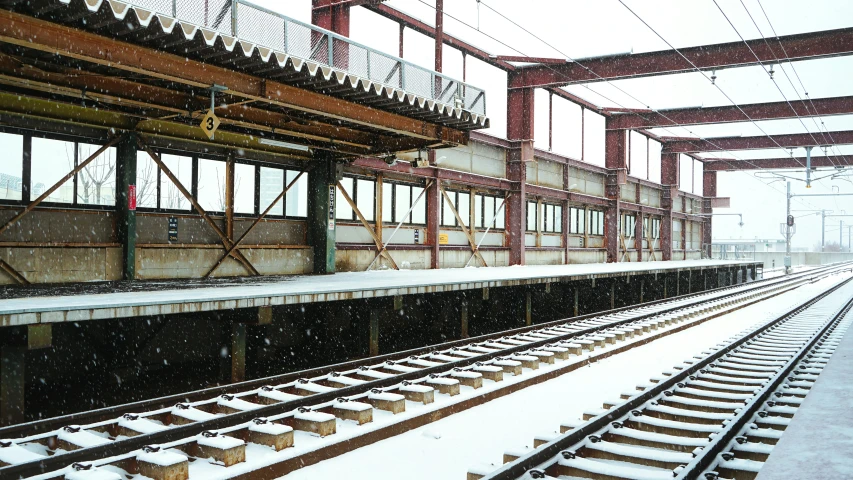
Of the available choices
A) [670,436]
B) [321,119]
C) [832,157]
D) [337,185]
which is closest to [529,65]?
[337,185]

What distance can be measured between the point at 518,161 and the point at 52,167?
16130mm

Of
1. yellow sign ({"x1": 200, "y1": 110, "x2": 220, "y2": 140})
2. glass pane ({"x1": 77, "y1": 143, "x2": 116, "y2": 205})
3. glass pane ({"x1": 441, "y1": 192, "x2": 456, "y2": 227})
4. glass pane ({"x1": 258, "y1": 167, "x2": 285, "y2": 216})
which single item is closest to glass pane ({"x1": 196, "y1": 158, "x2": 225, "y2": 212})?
glass pane ({"x1": 258, "y1": 167, "x2": 285, "y2": 216})

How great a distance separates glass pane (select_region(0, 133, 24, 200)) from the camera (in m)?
10.1

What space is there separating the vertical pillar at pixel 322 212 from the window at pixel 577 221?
16.5m

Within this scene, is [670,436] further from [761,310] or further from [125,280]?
[761,310]

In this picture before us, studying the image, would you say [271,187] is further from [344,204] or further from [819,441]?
[819,441]

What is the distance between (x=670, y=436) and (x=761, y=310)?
1606cm

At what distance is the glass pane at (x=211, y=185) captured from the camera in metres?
13.0

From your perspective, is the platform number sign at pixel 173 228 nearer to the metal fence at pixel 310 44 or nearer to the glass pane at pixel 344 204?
the metal fence at pixel 310 44

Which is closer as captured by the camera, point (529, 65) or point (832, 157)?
point (529, 65)

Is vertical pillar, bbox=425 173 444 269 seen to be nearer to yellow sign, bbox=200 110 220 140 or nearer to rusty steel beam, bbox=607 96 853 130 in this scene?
yellow sign, bbox=200 110 220 140

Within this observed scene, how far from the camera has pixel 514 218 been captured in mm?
23953

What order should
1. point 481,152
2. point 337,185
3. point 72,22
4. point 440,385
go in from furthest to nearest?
point 481,152 → point 337,185 → point 440,385 → point 72,22

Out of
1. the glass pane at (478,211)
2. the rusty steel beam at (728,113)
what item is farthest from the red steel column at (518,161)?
the rusty steel beam at (728,113)
